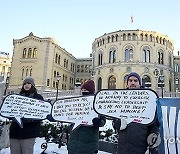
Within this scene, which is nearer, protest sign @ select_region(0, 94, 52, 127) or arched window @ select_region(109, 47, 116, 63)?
protest sign @ select_region(0, 94, 52, 127)

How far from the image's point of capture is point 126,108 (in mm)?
2965

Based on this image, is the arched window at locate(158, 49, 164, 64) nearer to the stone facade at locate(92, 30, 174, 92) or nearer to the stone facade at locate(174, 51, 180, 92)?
the stone facade at locate(92, 30, 174, 92)

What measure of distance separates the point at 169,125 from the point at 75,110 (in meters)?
1.59

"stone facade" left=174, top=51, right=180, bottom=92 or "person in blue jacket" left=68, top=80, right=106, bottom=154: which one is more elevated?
"stone facade" left=174, top=51, right=180, bottom=92

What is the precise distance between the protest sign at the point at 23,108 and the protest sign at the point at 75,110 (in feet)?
1.10

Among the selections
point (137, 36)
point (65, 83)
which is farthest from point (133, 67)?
point (65, 83)

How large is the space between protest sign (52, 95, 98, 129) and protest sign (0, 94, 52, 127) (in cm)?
34

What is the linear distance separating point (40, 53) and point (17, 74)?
222 inches

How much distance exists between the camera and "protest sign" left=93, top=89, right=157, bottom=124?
280 cm

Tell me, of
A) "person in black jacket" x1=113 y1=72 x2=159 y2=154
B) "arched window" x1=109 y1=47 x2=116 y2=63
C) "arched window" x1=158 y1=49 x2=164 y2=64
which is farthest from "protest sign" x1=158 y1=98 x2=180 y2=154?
"arched window" x1=158 y1=49 x2=164 y2=64

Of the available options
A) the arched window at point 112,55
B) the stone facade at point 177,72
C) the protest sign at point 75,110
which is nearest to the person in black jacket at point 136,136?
the protest sign at point 75,110

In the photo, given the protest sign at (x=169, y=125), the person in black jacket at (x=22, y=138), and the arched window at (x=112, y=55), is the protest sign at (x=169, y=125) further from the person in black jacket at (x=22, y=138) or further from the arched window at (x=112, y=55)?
the arched window at (x=112, y=55)

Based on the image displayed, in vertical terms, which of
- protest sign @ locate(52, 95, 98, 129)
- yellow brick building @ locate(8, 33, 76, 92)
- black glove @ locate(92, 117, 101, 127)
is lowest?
black glove @ locate(92, 117, 101, 127)

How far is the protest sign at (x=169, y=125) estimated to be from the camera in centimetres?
264
